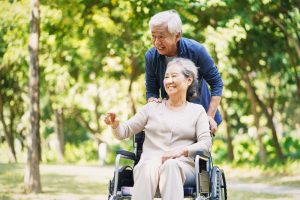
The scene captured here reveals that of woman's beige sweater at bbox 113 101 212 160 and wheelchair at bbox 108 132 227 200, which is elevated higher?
woman's beige sweater at bbox 113 101 212 160

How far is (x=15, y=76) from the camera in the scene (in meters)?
21.2

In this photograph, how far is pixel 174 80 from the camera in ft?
16.7

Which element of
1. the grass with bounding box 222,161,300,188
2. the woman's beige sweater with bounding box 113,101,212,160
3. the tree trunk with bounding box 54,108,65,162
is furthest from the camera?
the tree trunk with bounding box 54,108,65,162

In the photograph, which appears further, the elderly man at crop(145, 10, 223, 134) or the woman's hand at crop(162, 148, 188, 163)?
the elderly man at crop(145, 10, 223, 134)

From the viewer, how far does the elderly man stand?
16.8 ft

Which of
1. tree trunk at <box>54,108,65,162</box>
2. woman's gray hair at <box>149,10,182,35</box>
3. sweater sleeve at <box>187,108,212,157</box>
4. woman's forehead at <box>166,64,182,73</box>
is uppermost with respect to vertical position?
tree trunk at <box>54,108,65,162</box>

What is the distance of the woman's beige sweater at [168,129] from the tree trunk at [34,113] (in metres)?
6.01

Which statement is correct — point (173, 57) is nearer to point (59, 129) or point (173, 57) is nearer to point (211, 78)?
point (211, 78)

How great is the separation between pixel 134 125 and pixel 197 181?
0.66 m

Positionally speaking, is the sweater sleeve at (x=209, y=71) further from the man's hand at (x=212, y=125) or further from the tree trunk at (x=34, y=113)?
the tree trunk at (x=34, y=113)

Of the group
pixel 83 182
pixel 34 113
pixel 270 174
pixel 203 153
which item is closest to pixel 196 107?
pixel 203 153

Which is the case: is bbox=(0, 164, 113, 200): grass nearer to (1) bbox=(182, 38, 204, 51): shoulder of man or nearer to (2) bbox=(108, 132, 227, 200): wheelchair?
(2) bbox=(108, 132, 227, 200): wheelchair

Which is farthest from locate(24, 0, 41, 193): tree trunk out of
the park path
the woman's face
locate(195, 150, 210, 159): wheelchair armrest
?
locate(195, 150, 210, 159): wheelchair armrest

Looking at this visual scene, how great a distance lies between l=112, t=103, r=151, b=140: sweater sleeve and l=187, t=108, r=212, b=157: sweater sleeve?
39cm
